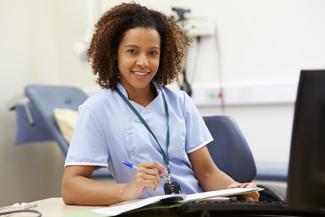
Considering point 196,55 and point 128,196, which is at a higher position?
point 196,55

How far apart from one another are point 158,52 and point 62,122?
1164 mm

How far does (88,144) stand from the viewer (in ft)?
4.14

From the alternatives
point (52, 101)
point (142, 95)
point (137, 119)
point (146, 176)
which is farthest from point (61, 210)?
point (52, 101)

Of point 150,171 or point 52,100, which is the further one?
point 52,100

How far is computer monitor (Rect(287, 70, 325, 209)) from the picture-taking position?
70 centimetres

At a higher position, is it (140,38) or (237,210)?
(140,38)

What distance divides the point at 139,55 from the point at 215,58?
1491 mm

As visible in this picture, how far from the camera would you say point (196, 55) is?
2854mm

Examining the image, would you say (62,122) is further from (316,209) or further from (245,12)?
(316,209)

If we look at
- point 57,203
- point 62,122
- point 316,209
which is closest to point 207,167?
point 57,203

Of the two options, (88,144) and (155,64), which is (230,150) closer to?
(155,64)

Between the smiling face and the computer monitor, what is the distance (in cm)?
71

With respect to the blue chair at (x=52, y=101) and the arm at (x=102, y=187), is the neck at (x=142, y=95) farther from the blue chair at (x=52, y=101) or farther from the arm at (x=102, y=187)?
the blue chair at (x=52, y=101)

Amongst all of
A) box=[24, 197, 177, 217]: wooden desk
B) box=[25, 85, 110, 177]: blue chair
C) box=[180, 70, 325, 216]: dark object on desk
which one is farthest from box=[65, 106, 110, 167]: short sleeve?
box=[25, 85, 110, 177]: blue chair
